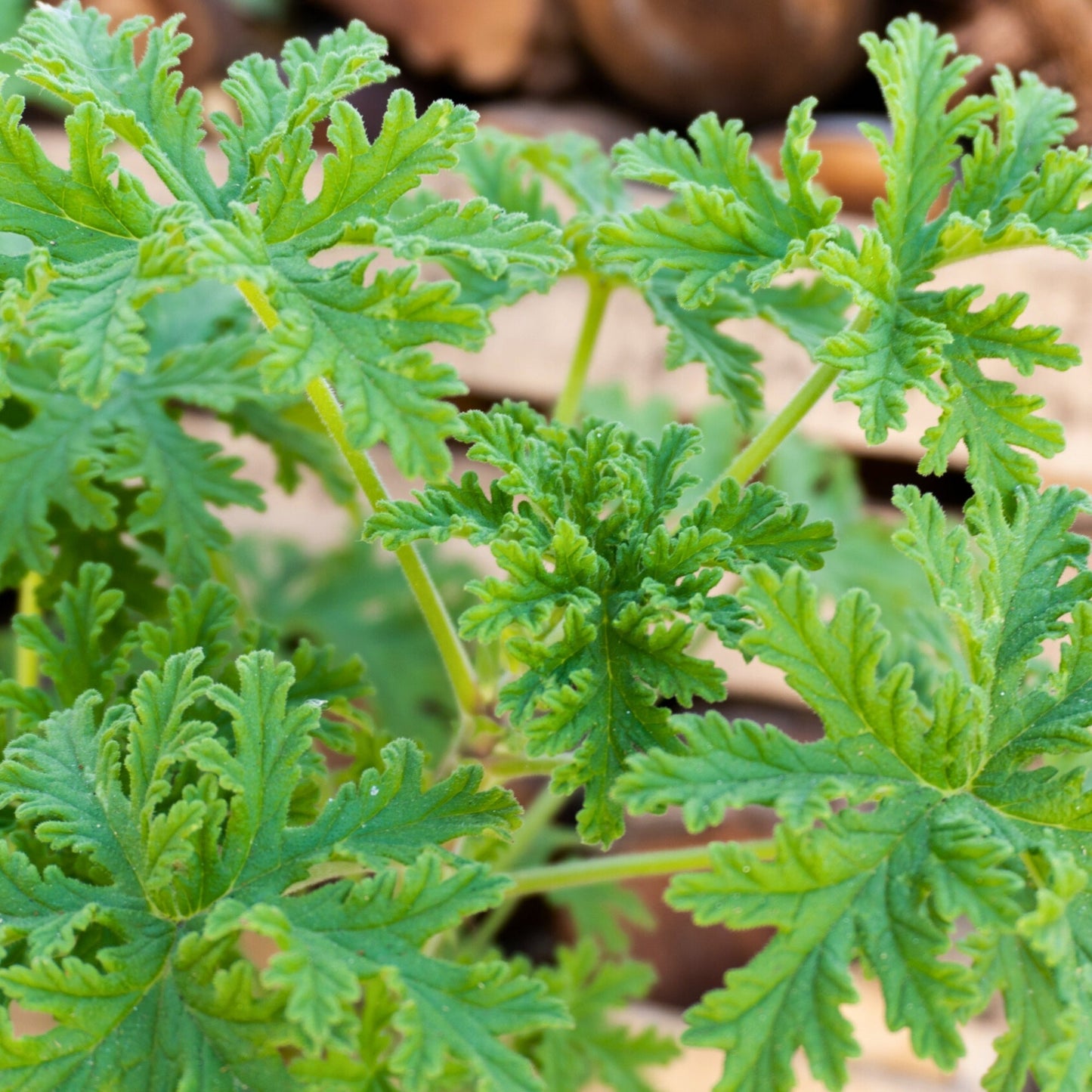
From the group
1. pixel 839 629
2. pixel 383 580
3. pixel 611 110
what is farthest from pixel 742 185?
pixel 611 110

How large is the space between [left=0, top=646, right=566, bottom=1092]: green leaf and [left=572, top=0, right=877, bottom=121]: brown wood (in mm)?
2060

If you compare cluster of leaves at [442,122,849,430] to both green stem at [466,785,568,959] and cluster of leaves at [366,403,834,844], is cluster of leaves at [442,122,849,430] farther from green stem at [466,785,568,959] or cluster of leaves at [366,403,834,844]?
green stem at [466,785,568,959]

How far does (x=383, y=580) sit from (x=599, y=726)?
121 centimetres

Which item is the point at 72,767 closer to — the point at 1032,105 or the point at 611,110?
the point at 1032,105

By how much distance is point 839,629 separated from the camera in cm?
70

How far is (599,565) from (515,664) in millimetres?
174

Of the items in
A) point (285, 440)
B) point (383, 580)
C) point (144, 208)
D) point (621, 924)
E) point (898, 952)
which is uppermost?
point (144, 208)

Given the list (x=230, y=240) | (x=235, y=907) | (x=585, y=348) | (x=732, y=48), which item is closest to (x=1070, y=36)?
(x=732, y=48)

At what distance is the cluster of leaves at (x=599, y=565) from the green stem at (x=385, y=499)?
0.27 feet

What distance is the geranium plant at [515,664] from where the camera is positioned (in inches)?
25.8

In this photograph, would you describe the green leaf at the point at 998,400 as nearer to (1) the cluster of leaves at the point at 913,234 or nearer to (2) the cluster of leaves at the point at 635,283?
(1) the cluster of leaves at the point at 913,234

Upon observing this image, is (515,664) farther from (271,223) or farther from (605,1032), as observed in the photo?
(605,1032)

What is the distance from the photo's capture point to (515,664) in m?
0.91

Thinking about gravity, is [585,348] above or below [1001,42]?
below
